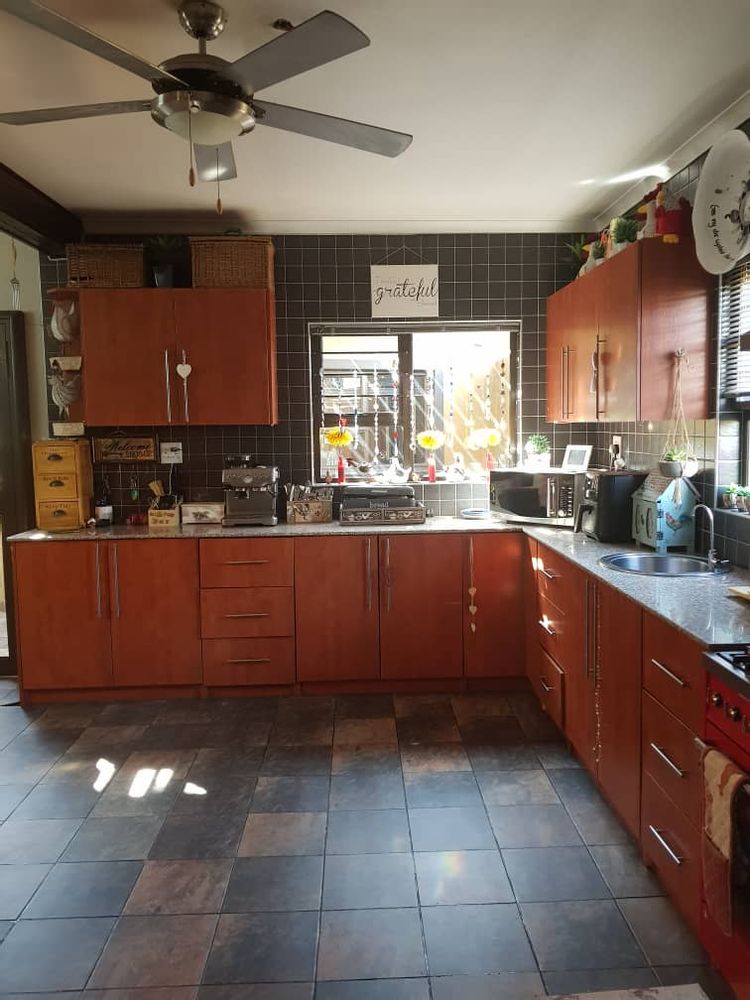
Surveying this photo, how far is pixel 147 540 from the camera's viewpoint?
373 cm

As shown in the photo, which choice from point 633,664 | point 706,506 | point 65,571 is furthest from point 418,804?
point 65,571

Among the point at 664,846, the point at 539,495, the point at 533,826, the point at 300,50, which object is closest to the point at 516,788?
the point at 533,826

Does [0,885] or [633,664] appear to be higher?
[633,664]

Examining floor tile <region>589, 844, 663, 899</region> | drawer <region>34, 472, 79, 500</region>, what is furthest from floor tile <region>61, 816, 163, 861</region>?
drawer <region>34, 472, 79, 500</region>

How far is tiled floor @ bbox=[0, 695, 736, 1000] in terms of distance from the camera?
189 cm

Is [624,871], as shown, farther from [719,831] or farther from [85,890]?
[85,890]

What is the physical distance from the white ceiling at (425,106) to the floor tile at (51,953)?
2526 mm

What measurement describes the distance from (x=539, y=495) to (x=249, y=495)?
154 cm

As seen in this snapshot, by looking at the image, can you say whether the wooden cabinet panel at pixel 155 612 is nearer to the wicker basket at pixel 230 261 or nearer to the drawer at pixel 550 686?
the wicker basket at pixel 230 261

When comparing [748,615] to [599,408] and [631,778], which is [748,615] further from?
[599,408]

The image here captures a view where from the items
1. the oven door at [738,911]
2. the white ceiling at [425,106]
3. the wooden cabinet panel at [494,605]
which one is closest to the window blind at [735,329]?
the white ceiling at [425,106]

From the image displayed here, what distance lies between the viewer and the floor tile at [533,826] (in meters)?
2.45

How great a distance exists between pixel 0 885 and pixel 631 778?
1.97 m

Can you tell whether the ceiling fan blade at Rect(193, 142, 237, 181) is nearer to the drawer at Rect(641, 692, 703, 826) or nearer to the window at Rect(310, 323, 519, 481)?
the window at Rect(310, 323, 519, 481)
